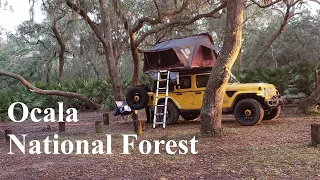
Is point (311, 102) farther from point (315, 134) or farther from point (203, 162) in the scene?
point (203, 162)

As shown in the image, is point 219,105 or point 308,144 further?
point 219,105

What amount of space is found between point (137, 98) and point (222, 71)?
4.22m

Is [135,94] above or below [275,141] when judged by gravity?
above

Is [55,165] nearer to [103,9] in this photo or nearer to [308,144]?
[308,144]

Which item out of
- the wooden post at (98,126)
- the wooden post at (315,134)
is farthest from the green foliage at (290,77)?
the wooden post at (315,134)

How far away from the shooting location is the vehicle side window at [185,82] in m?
11.0

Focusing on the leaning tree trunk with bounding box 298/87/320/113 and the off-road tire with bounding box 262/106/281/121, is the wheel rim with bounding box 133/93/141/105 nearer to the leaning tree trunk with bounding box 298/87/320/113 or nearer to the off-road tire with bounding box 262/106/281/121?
the off-road tire with bounding box 262/106/281/121

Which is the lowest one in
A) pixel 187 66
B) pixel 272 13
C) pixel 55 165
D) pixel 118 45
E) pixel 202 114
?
pixel 55 165

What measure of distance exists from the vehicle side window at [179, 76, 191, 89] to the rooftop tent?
49cm

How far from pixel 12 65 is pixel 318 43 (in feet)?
80.2

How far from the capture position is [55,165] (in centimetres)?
621

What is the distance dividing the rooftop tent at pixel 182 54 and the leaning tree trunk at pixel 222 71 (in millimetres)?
2666

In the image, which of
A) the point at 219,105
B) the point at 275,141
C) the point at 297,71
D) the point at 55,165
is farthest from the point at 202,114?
the point at 297,71

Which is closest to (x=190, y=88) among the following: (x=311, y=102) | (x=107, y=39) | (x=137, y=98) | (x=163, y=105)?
(x=163, y=105)
